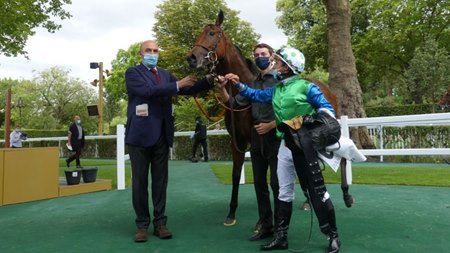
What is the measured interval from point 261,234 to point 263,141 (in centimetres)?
88

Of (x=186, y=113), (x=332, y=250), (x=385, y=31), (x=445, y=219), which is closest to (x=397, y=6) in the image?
(x=385, y=31)

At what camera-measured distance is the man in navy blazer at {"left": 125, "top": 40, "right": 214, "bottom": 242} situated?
3.74 m

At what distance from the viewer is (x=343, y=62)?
12.9 meters

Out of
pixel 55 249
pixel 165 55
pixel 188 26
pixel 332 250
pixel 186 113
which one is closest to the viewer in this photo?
pixel 332 250

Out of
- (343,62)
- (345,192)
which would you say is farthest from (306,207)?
(343,62)

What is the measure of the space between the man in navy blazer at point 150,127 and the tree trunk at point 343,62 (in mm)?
9956

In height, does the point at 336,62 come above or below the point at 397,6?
below

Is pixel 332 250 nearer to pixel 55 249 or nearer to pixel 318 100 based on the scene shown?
pixel 318 100

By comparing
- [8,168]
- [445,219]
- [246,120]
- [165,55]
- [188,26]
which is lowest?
[445,219]

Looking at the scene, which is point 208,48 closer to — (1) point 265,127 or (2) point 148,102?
(2) point 148,102

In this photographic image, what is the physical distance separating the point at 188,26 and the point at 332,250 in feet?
109

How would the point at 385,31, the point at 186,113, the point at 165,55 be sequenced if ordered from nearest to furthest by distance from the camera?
the point at 186,113 < the point at 385,31 < the point at 165,55

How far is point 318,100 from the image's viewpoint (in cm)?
308

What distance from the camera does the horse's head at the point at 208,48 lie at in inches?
153
